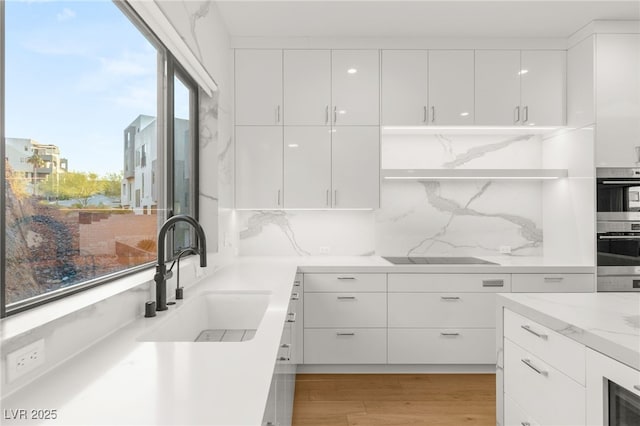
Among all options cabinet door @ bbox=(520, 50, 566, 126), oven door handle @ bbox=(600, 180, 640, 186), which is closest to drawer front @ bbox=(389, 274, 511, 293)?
oven door handle @ bbox=(600, 180, 640, 186)

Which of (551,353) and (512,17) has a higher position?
(512,17)

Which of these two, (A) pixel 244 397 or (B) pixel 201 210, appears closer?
(A) pixel 244 397

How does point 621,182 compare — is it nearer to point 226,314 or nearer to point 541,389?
point 541,389

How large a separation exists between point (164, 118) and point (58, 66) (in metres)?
0.93

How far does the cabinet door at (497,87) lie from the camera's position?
10.7 ft

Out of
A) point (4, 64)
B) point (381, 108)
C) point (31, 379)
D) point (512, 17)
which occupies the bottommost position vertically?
point (31, 379)

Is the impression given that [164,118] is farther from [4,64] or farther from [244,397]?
[244,397]

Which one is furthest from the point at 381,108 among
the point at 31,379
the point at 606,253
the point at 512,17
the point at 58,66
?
the point at 31,379

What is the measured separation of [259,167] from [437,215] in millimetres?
1728

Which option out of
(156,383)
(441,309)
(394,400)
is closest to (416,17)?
(441,309)

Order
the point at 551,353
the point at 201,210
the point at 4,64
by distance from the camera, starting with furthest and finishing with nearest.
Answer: the point at 201,210, the point at 551,353, the point at 4,64

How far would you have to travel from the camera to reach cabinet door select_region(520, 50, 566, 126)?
3.28m

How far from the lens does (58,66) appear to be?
138cm

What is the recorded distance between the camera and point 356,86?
3.28 metres
